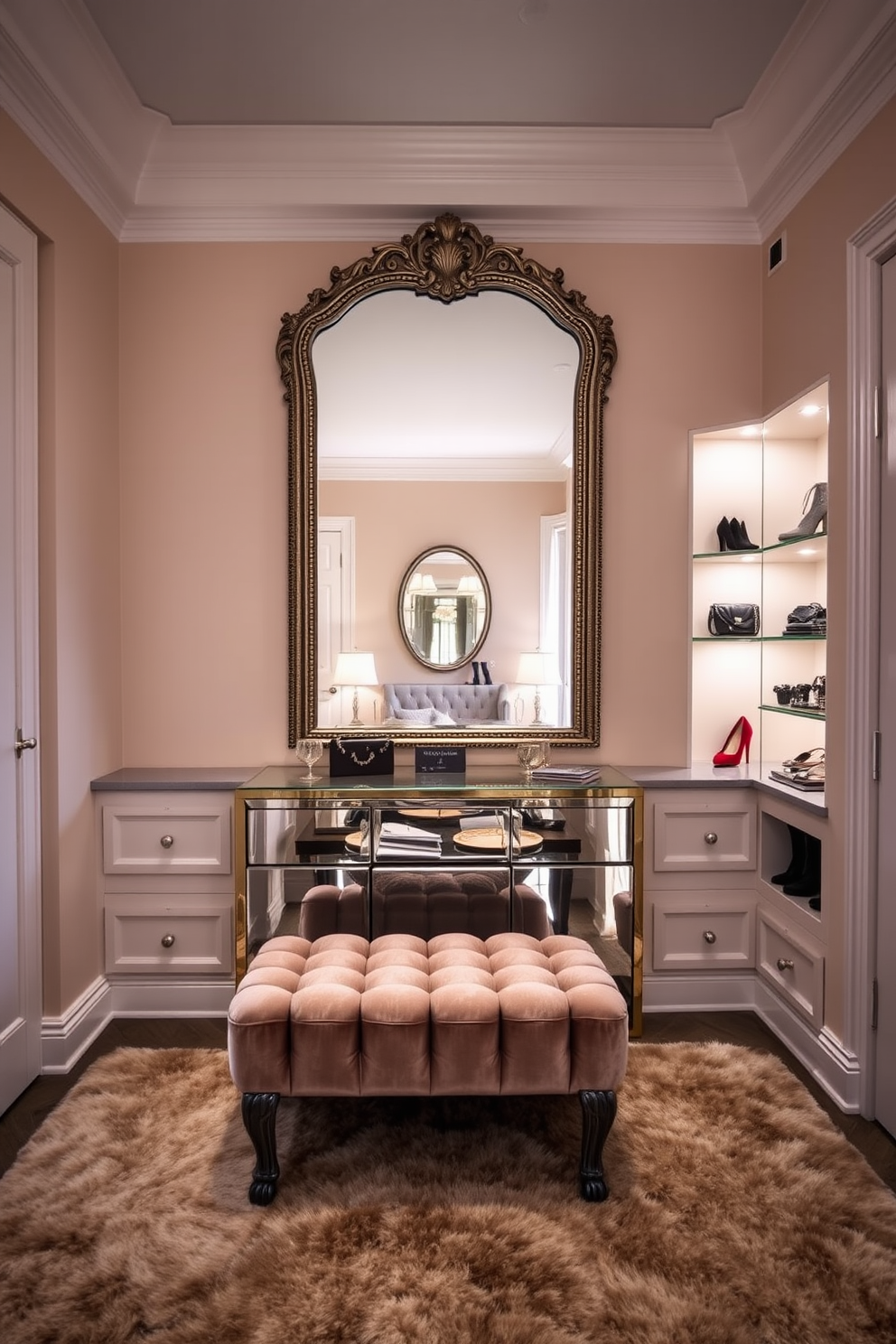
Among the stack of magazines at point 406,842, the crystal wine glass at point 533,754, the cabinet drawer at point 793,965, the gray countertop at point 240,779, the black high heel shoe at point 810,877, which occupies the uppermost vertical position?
the crystal wine glass at point 533,754

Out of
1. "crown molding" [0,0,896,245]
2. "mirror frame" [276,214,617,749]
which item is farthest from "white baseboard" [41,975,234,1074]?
"crown molding" [0,0,896,245]

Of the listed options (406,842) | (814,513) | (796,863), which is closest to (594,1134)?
(406,842)

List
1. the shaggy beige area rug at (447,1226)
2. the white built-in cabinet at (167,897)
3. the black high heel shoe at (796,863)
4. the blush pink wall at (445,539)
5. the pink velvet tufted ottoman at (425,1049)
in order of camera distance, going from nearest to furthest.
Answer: the shaggy beige area rug at (447,1226), the pink velvet tufted ottoman at (425,1049), the black high heel shoe at (796,863), the white built-in cabinet at (167,897), the blush pink wall at (445,539)

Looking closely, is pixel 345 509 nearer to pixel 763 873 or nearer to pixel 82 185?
pixel 82 185

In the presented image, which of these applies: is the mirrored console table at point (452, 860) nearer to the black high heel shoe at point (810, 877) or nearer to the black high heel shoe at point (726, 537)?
the black high heel shoe at point (810, 877)

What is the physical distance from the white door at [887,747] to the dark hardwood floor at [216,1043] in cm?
11

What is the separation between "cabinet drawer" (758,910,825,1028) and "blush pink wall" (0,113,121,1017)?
244cm

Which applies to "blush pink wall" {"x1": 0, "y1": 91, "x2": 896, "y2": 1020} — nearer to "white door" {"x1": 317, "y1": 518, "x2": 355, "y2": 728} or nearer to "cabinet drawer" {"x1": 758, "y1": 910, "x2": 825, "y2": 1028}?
"white door" {"x1": 317, "y1": 518, "x2": 355, "y2": 728}

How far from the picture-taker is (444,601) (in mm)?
3213

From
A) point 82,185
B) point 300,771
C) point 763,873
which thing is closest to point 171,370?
point 82,185

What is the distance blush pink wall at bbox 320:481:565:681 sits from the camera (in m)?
3.19

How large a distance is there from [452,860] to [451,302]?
2103 mm

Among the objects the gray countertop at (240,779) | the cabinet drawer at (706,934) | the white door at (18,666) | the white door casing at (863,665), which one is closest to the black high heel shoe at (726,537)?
the white door casing at (863,665)

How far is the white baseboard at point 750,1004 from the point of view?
2.58 meters
